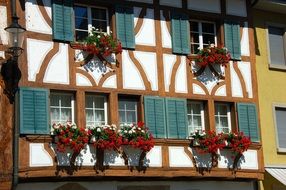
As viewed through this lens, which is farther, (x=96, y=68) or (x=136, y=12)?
(x=136, y=12)

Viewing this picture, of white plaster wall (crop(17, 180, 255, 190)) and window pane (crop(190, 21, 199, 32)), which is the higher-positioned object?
window pane (crop(190, 21, 199, 32))

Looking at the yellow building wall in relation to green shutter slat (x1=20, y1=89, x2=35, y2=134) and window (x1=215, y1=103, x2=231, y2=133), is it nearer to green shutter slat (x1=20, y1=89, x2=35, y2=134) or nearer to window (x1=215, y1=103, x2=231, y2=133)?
window (x1=215, y1=103, x2=231, y2=133)

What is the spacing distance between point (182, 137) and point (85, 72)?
3.02 metres

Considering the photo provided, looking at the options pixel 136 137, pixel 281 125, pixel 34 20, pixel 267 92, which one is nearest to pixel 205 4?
pixel 267 92

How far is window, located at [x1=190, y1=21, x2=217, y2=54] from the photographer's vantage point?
18219 millimetres

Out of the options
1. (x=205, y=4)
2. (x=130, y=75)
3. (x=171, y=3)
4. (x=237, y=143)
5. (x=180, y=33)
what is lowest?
(x=237, y=143)

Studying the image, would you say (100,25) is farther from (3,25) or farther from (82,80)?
(3,25)

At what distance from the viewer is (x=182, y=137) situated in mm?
17047

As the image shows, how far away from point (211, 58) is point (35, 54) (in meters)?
4.80

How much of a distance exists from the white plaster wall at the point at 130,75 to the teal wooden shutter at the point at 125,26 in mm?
261

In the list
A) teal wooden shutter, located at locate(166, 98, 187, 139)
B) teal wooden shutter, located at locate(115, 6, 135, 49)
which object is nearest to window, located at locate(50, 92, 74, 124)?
teal wooden shutter, located at locate(115, 6, 135, 49)

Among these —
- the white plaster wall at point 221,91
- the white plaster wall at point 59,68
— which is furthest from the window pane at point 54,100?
the white plaster wall at point 221,91

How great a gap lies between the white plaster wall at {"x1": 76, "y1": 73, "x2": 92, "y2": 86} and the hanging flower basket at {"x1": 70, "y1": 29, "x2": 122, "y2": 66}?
1.98 ft

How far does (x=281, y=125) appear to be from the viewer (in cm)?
1966
